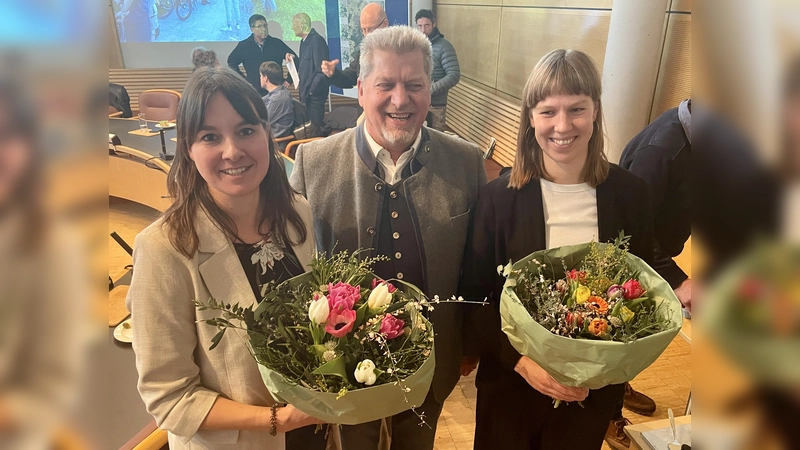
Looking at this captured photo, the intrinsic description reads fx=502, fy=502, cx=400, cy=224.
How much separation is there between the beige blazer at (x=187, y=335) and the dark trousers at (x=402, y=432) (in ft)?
1.68

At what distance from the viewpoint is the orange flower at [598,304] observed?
1.23 meters

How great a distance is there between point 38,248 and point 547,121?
1398mm

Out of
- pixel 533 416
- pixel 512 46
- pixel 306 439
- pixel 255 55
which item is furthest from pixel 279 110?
pixel 512 46

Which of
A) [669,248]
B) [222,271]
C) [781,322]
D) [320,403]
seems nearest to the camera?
[781,322]

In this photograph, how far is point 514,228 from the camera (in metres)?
1.55

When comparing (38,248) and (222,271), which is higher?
(38,248)

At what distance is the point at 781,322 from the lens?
7.9 inches

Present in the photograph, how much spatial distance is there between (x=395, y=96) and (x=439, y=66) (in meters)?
0.48

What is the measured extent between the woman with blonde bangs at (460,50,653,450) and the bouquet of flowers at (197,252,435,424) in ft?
1.60

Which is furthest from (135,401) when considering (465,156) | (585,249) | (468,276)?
(585,249)

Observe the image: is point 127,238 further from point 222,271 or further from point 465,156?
point 465,156

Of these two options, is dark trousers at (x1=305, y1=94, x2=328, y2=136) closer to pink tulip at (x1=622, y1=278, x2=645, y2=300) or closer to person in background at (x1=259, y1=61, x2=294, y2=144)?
person in background at (x1=259, y1=61, x2=294, y2=144)

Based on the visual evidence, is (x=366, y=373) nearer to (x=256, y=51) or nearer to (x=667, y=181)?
(x=256, y=51)

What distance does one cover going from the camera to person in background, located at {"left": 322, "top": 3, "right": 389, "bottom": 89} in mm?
1471
